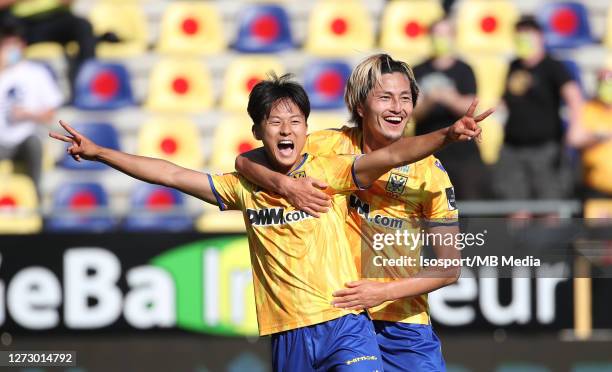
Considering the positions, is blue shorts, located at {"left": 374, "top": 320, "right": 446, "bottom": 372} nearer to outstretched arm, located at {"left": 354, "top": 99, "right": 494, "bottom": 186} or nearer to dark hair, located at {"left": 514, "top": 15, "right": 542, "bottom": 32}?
outstretched arm, located at {"left": 354, "top": 99, "right": 494, "bottom": 186}

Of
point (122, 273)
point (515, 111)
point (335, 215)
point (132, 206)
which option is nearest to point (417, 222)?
point (335, 215)

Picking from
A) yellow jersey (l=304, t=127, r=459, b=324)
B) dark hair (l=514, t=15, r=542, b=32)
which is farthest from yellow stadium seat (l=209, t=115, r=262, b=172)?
yellow jersey (l=304, t=127, r=459, b=324)

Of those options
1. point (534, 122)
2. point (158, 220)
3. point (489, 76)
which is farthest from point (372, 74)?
point (489, 76)

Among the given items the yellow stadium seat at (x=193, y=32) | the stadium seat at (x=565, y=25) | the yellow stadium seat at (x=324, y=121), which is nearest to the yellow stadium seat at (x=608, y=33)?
the stadium seat at (x=565, y=25)

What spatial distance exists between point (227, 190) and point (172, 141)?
5654mm

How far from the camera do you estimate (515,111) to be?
9828 mm

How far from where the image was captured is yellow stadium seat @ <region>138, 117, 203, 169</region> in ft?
34.9

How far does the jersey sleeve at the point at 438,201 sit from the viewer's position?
5195mm

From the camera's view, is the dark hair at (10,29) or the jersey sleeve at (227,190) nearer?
the jersey sleeve at (227,190)

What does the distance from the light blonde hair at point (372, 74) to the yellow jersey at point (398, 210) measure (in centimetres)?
27

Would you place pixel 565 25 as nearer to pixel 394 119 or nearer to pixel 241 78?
pixel 241 78

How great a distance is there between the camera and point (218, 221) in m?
9.34

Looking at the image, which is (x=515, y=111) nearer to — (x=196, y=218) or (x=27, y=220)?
(x=196, y=218)

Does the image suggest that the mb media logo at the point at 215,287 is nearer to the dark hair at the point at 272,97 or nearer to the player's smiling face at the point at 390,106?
the player's smiling face at the point at 390,106
